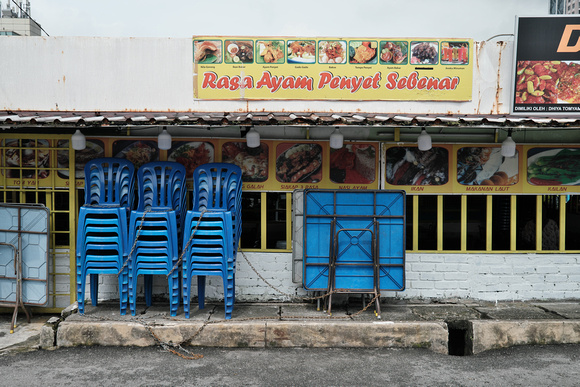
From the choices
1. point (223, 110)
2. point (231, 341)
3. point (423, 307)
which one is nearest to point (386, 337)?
point (423, 307)

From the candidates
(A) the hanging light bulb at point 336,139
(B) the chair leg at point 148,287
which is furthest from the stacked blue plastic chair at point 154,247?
(A) the hanging light bulb at point 336,139

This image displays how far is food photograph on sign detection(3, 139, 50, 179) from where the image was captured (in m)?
7.19

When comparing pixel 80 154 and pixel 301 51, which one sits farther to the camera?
pixel 301 51

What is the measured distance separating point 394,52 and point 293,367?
17.5 feet

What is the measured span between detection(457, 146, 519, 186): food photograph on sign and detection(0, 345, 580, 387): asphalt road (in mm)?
2645

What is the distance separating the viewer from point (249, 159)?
7.21 meters

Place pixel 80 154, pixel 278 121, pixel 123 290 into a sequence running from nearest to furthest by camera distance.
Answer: pixel 278 121 → pixel 123 290 → pixel 80 154

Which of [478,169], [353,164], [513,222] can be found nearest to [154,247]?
[353,164]

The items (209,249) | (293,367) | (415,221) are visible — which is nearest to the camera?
(293,367)

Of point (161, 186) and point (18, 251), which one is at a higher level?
point (161, 186)

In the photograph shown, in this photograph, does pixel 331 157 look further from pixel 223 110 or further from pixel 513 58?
pixel 513 58

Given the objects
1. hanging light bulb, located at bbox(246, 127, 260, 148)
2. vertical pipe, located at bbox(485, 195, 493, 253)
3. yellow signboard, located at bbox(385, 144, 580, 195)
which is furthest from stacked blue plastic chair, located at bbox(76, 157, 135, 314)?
vertical pipe, located at bbox(485, 195, 493, 253)

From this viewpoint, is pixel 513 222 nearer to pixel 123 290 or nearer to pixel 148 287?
pixel 148 287

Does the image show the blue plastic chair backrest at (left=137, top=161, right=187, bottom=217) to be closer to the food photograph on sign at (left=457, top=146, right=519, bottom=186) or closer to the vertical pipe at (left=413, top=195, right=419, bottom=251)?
the vertical pipe at (left=413, top=195, right=419, bottom=251)
